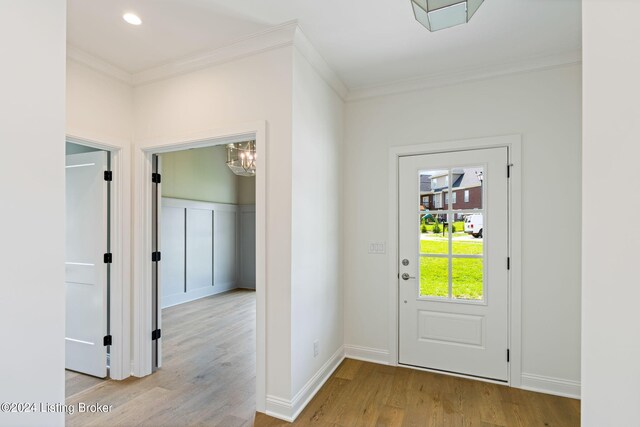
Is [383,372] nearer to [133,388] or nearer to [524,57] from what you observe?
[133,388]

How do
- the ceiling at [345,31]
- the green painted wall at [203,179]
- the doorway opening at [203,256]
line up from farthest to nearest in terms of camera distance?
the green painted wall at [203,179] → the doorway opening at [203,256] → the ceiling at [345,31]

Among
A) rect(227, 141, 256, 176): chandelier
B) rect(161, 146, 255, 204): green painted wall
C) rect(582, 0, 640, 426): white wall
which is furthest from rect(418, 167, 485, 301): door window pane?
rect(161, 146, 255, 204): green painted wall

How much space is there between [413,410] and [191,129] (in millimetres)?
2816

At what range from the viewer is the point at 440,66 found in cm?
280

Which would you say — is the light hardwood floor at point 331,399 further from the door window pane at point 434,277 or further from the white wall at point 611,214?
the white wall at point 611,214

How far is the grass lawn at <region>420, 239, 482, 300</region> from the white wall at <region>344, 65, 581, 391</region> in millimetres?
343

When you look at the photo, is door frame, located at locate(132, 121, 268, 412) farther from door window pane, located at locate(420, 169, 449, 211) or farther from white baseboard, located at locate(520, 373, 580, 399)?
white baseboard, located at locate(520, 373, 580, 399)

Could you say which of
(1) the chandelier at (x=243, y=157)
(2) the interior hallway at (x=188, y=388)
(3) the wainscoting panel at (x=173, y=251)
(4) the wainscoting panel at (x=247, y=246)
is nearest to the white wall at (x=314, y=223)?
(2) the interior hallway at (x=188, y=388)

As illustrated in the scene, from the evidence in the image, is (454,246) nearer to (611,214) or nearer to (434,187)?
(434,187)

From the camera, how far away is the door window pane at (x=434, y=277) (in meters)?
2.95

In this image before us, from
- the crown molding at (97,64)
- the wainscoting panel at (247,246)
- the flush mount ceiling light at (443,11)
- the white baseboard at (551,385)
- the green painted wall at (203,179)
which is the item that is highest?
the crown molding at (97,64)

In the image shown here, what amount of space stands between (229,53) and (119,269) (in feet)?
6.78

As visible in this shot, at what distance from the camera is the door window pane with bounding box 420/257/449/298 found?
2951mm

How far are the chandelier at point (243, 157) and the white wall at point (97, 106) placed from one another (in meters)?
1.58
